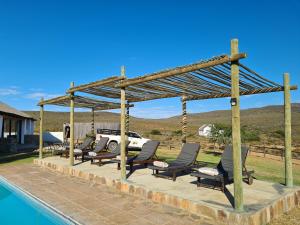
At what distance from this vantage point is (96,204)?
5832 millimetres

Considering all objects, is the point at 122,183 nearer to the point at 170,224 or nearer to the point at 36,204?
the point at 36,204

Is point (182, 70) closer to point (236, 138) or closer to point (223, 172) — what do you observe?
point (236, 138)

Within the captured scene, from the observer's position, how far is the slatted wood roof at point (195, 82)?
5520mm

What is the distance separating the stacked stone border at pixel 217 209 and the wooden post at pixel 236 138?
225 mm

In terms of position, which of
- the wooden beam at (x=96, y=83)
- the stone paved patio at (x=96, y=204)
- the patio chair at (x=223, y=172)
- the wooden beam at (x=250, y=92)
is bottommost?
the stone paved patio at (x=96, y=204)

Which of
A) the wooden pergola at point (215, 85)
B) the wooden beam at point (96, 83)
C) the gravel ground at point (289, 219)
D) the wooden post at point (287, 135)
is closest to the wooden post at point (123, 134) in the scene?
the wooden pergola at point (215, 85)

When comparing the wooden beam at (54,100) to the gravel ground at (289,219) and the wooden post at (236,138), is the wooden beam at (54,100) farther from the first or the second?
the gravel ground at (289,219)

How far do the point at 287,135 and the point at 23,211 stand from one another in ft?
22.6

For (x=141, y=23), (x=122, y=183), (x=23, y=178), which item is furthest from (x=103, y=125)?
(x=122, y=183)

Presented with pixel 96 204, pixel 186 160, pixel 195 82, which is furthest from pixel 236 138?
pixel 186 160

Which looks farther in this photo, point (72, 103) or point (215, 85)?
point (72, 103)

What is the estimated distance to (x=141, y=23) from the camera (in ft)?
56.7

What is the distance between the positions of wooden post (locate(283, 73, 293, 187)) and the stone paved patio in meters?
3.05

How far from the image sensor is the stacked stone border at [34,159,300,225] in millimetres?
4467
